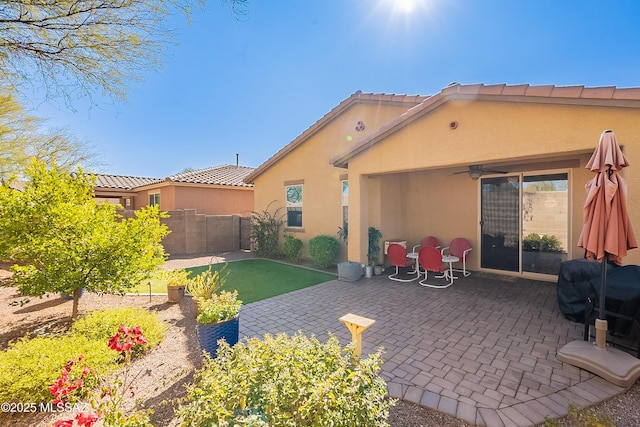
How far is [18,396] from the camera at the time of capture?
3.02 m

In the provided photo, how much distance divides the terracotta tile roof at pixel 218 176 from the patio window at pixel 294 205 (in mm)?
3422

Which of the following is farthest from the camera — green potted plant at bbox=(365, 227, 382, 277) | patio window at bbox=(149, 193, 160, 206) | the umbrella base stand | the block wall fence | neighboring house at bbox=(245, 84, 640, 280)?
patio window at bbox=(149, 193, 160, 206)

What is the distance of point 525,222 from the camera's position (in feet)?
26.8

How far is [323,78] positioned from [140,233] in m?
8.21

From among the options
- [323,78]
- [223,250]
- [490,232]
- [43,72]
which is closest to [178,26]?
[43,72]

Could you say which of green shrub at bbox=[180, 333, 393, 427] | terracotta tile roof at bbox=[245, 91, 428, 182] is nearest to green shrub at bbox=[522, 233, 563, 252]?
terracotta tile roof at bbox=[245, 91, 428, 182]

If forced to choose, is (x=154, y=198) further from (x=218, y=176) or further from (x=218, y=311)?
(x=218, y=311)

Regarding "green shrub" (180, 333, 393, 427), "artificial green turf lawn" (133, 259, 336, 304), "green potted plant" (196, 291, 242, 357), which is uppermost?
"green shrub" (180, 333, 393, 427)

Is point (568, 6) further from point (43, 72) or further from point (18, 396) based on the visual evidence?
point (18, 396)

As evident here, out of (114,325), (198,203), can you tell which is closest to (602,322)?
(114,325)

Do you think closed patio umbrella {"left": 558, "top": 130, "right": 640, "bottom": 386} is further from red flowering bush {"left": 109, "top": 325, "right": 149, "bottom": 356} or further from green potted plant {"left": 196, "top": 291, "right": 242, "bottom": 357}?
red flowering bush {"left": 109, "top": 325, "right": 149, "bottom": 356}

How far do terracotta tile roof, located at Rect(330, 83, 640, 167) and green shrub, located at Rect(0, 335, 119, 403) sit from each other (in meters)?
7.39

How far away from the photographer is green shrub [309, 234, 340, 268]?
10.4 m

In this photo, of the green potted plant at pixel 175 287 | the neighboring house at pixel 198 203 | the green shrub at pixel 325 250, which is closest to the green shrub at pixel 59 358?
the green potted plant at pixel 175 287
